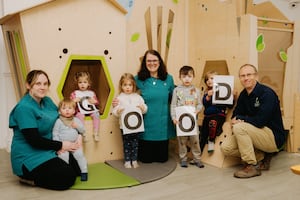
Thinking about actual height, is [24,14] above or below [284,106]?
above

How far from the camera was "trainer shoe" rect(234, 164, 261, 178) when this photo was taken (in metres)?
2.60

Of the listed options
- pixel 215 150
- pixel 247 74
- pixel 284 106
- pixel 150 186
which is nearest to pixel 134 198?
pixel 150 186

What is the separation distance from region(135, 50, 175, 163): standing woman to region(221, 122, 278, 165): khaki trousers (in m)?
0.64

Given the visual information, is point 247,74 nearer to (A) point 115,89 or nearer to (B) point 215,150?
(B) point 215,150

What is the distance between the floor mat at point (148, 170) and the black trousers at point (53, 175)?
19.9 inches

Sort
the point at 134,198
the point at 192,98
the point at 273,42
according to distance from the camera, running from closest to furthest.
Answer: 1. the point at 134,198
2. the point at 192,98
3. the point at 273,42

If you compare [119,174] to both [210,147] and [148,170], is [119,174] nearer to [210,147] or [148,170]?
[148,170]

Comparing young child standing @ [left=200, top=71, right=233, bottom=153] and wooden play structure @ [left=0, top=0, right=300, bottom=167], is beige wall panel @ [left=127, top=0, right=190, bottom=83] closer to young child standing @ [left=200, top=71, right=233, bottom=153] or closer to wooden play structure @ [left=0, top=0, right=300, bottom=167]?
wooden play structure @ [left=0, top=0, right=300, bottom=167]

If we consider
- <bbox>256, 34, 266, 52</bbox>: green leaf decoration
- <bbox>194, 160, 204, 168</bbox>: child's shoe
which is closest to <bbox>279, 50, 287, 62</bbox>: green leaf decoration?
<bbox>256, 34, 266, 52</bbox>: green leaf decoration

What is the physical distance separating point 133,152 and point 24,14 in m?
1.45

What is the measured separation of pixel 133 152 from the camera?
9.31 feet

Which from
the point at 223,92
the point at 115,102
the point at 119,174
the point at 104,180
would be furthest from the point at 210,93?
the point at 104,180

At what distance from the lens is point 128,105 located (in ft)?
9.23

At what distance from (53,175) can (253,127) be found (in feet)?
5.29
